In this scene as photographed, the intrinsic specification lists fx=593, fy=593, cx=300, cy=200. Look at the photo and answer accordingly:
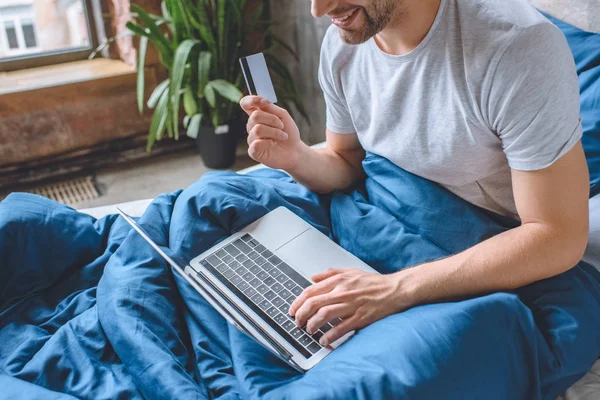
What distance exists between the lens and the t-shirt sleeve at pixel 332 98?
3.97 ft

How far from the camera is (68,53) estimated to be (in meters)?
2.73

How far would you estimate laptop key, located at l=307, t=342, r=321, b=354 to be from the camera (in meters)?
0.86

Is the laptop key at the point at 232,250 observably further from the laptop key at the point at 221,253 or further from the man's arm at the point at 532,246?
the man's arm at the point at 532,246

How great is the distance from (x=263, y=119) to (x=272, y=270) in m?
0.29

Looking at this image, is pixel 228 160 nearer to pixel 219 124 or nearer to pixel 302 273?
pixel 219 124

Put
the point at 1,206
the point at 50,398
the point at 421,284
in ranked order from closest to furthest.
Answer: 1. the point at 50,398
2. the point at 421,284
3. the point at 1,206

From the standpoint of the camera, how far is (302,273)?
3.27ft

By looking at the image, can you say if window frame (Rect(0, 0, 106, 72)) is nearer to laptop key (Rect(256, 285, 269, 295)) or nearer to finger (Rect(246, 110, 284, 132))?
finger (Rect(246, 110, 284, 132))

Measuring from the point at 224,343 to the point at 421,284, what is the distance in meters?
0.32

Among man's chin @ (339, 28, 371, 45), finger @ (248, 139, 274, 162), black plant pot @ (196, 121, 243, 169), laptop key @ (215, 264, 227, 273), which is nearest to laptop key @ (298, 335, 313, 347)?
laptop key @ (215, 264, 227, 273)

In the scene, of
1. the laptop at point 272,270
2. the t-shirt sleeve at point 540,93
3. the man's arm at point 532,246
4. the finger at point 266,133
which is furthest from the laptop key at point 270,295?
the t-shirt sleeve at point 540,93

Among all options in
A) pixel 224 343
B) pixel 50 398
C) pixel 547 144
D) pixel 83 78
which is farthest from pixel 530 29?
pixel 83 78

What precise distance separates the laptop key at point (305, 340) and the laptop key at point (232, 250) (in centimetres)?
22

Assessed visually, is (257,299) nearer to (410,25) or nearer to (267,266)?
(267,266)
